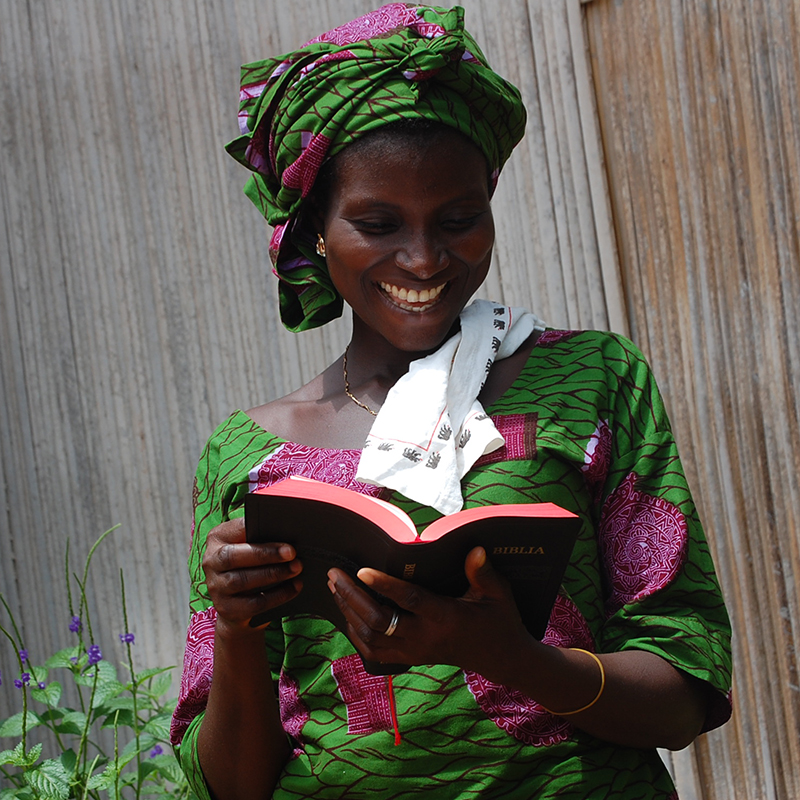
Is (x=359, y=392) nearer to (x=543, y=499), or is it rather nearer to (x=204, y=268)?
(x=543, y=499)

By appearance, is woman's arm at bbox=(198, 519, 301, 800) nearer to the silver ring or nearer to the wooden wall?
the silver ring

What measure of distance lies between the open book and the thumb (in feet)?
0.04

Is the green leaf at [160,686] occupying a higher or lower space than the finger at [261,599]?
lower

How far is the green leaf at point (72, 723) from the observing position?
2.63 m

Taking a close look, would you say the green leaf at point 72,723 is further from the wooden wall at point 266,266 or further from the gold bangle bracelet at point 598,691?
the gold bangle bracelet at point 598,691

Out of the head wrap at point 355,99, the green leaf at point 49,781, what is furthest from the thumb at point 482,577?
the green leaf at point 49,781

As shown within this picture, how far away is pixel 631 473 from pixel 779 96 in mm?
1253

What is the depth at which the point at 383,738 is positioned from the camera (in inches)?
59.4

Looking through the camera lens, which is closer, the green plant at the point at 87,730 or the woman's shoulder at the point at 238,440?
the woman's shoulder at the point at 238,440

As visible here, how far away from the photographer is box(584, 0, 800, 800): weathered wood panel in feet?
7.77

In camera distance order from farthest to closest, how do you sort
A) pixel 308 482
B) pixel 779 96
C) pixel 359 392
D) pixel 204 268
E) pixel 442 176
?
pixel 204 268 → pixel 779 96 → pixel 359 392 → pixel 442 176 → pixel 308 482

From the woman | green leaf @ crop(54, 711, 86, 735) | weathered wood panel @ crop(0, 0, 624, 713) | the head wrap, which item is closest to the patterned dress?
the woman

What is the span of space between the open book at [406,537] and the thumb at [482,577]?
0.04 feet

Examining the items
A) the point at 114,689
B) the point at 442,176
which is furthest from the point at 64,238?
the point at 442,176
